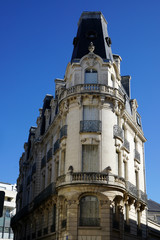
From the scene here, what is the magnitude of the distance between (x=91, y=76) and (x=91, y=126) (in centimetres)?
480

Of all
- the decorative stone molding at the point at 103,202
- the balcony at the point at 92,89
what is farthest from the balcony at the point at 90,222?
the balcony at the point at 92,89

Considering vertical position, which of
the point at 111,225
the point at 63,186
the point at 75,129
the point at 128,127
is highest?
the point at 128,127

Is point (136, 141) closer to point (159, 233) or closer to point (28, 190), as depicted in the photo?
point (159, 233)

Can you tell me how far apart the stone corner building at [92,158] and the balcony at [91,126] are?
3cm

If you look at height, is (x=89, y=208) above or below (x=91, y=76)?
below

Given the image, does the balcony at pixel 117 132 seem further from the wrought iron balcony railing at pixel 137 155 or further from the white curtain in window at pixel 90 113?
the wrought iron balcony railing at pixel 137 155

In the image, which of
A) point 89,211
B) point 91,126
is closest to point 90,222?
point 89,211

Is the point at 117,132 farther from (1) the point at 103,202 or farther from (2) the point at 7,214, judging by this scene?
(2) the point at 7,214

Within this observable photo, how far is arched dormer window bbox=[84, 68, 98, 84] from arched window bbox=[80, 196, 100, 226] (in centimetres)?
968

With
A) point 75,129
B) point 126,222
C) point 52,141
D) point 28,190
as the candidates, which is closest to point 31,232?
point 28,190

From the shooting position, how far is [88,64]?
28.5 meters

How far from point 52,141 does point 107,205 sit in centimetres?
1166

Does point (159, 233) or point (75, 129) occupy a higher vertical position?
point (75, 129)

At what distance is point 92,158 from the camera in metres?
25.3
